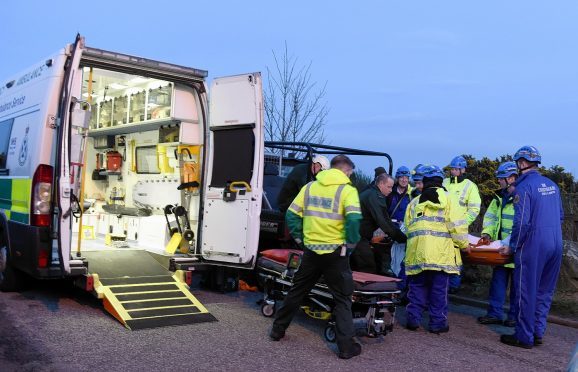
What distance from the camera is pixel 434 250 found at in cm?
626

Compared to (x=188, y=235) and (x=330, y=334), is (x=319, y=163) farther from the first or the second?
(x=330, y=334)

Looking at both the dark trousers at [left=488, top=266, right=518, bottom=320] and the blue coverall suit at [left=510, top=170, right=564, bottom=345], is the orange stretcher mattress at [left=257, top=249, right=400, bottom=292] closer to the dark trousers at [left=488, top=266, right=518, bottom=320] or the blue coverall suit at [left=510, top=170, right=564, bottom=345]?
the blue coverall suit at [left=510, top=170, right=564, bottom=345]

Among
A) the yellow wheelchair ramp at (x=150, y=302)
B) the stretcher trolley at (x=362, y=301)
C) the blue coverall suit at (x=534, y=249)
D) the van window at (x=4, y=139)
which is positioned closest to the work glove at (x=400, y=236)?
the stretcher trolley at (x=362, y=301)

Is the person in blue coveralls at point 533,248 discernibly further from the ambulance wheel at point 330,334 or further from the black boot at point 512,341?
the ambulance wheel at point 330,334

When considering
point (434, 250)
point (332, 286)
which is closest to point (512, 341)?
point (434, 250)

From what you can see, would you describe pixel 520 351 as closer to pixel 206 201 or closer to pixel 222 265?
pixel 222 265

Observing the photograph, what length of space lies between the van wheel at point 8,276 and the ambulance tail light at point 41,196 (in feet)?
4.03

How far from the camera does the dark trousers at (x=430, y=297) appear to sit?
20.7 ft

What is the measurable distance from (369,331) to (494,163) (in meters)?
9.78

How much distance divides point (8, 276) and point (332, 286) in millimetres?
4084

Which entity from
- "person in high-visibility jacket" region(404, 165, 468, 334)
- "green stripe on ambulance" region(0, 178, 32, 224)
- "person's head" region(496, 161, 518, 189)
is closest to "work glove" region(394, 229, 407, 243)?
"person in high-visibility jacket" region(404, 165, 468, 334)

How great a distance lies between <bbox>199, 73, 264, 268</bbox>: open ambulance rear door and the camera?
6957 mm

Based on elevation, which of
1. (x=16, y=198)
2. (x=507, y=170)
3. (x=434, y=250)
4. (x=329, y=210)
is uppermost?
(x=507, y=170)

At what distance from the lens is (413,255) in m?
6.45
